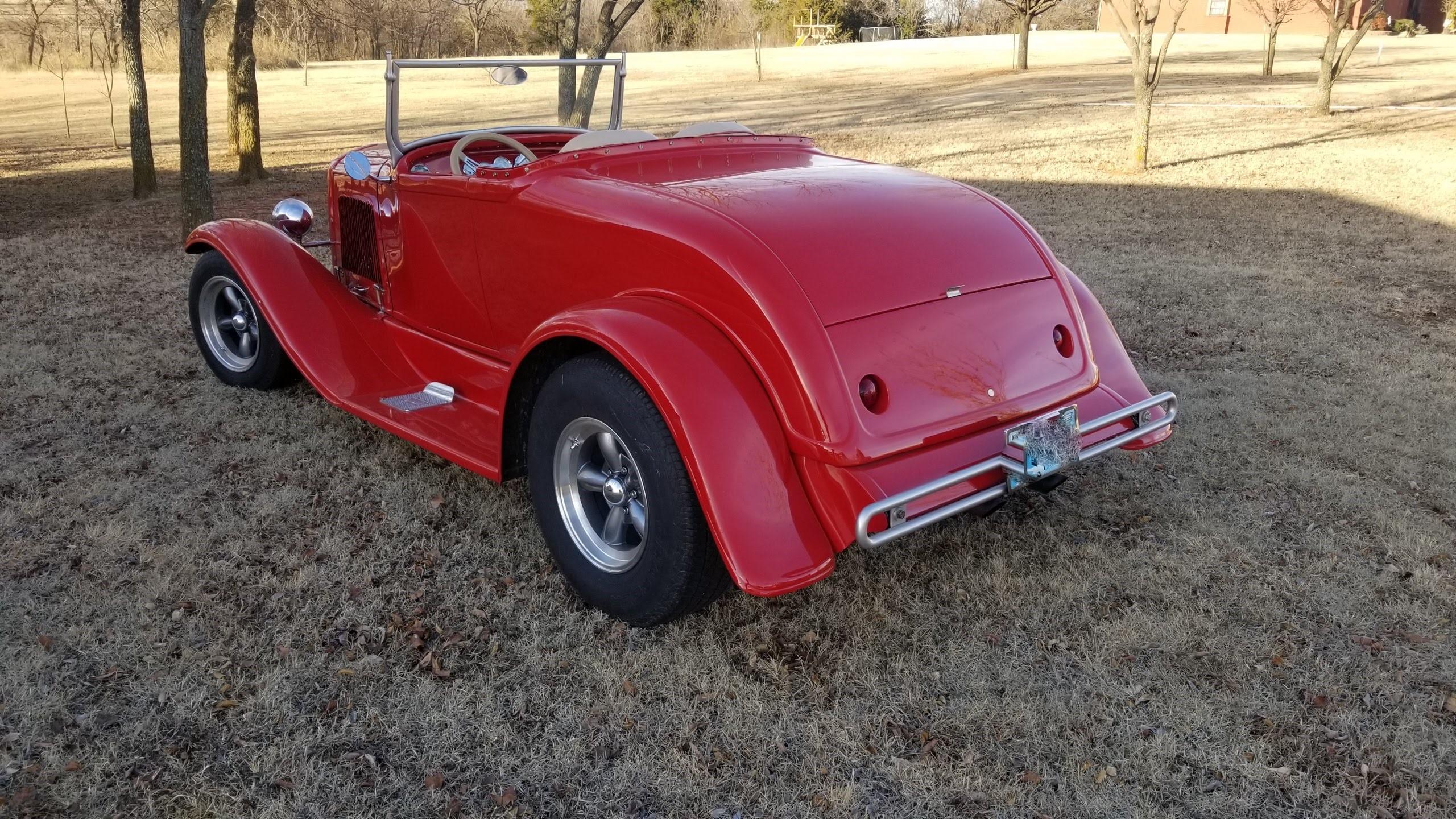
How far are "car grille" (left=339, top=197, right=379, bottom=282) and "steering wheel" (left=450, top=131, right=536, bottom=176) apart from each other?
67cm

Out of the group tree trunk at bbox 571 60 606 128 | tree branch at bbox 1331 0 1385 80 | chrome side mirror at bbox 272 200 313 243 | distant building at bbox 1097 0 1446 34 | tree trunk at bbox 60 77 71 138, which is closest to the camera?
chrome side mirror at bbox 272 200 313 243

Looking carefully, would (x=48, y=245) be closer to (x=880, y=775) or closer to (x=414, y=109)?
(x=880, y=775)

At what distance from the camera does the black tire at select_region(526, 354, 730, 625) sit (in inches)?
107

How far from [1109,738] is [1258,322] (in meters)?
4.58

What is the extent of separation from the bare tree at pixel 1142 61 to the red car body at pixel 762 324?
8917 millimetres

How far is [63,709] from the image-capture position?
2.71 m

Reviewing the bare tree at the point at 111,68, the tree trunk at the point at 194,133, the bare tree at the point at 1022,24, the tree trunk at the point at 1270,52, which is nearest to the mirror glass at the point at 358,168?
the tree trunk at the point at 194,133

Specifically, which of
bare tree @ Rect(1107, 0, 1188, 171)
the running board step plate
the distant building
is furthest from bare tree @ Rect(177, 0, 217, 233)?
the distant building

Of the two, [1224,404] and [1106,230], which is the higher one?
[1106,230]

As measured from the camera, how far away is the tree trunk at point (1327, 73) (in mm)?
16594

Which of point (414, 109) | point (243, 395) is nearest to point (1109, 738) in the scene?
point (243, 395)

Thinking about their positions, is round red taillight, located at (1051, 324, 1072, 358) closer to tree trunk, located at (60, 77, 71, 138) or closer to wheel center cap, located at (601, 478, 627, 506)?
wheel center cap, located at (601, 478, 627, 506)

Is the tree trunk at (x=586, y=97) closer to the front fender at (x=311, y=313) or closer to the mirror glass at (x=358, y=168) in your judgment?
the front fender at (x=311, y=313)

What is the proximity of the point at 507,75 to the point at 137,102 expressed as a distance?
7.83m
